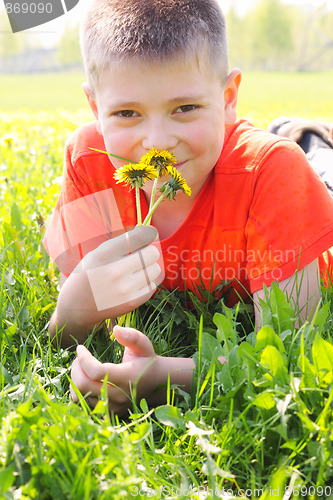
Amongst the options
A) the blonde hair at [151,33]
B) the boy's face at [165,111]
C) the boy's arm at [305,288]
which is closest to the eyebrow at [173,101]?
the boy's face at [165,111]

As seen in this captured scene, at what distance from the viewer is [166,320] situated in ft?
6.08

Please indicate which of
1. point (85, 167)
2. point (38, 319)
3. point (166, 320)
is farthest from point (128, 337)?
point (85, 167)

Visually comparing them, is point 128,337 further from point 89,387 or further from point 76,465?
point 76,465

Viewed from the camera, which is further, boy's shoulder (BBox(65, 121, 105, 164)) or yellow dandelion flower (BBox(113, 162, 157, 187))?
boy's shoulder (BBox(65, 121, 105, 164))

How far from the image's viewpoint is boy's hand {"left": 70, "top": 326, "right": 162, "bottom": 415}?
1.42 metres

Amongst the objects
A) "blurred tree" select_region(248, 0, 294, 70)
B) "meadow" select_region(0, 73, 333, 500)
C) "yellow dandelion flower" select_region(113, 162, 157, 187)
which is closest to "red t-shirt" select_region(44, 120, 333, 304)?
"meadow" select_region(0, 73, 333, 500)

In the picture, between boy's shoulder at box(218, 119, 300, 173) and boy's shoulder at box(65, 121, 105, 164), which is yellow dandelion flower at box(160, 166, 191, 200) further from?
boy's shoulder at box(65, 121, 105, 164)

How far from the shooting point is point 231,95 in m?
2.03

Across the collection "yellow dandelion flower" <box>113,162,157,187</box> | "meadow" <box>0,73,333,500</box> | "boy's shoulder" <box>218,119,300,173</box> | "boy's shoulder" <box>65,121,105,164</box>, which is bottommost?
"meadow" <box>0,73,333,500</box>

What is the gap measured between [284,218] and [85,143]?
88cm

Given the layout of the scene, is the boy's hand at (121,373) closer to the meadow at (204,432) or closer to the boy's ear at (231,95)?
the meadow at (204,432)

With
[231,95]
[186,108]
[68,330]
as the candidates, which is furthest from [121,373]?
[231,95]
